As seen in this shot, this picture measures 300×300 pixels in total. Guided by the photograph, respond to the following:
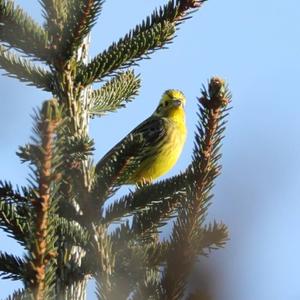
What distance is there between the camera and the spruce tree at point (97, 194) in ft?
5.96

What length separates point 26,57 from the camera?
9.00ft

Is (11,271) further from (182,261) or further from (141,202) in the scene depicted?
(182,261)

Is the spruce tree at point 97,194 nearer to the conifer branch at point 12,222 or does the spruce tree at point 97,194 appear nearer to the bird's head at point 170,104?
the conifer branch at point 12,222

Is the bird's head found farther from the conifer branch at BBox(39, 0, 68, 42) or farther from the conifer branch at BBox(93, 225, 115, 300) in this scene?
the conifer branch at BBox(93, 225, 115, 300)

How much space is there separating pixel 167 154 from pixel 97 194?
4.31 metres

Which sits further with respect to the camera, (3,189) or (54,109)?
(3,189)

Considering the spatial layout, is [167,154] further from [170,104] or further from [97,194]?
[97,194]

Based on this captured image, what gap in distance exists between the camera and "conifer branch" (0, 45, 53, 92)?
2.80 metres

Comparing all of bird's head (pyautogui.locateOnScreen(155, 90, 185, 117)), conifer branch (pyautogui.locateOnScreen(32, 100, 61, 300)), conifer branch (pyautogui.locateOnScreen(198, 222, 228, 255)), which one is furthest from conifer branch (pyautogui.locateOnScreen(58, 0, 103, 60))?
bird's head (pyautogui.locateOnScreen(155, 90, 185, 117))

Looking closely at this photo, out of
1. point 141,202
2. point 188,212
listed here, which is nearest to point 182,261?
point 188,212

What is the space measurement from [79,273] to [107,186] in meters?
0.42

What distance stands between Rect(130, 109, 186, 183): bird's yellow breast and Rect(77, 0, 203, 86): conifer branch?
343 cm

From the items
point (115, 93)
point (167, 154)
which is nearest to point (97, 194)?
point (115, 93)

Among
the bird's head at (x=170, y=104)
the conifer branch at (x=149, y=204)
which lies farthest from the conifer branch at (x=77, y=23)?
the bird's head at (x=170, y=104)
